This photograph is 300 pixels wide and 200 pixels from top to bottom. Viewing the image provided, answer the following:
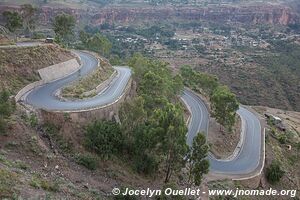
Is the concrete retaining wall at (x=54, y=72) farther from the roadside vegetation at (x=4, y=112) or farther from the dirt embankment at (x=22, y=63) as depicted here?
the roadside vegetation at (x=4, y=112)

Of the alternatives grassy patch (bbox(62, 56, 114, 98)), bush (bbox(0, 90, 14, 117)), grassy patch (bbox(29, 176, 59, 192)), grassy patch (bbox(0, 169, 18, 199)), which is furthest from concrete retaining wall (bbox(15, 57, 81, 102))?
grassy patch (bbox(0, 169, 18, 199))

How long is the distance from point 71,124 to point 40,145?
483cm

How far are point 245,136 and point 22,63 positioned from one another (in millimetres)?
35405

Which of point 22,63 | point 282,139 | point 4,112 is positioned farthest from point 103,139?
point 282,139

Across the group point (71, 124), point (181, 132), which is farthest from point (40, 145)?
point (181, 132)

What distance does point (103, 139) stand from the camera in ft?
124

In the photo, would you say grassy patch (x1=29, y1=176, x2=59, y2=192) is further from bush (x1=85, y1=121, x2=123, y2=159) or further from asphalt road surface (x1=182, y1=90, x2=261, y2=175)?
asphalt road surface (x1=182, y1=90, x2=261, y2=175)

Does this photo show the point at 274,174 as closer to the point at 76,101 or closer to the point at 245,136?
the point at 245,136

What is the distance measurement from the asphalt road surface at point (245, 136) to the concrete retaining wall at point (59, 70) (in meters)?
20.0

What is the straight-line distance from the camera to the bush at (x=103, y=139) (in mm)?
37812

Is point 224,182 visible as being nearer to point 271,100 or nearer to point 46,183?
point 46,183

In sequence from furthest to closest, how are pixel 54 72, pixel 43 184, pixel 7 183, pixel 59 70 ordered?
pixel 59 70 → pixel 54 72 → pixel 43 184 → pixel 7 183

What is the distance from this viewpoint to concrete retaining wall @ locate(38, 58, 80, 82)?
175 ft

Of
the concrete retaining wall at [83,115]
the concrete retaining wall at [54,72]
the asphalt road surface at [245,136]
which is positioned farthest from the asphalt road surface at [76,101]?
the asphalt road surface at [245,136]
